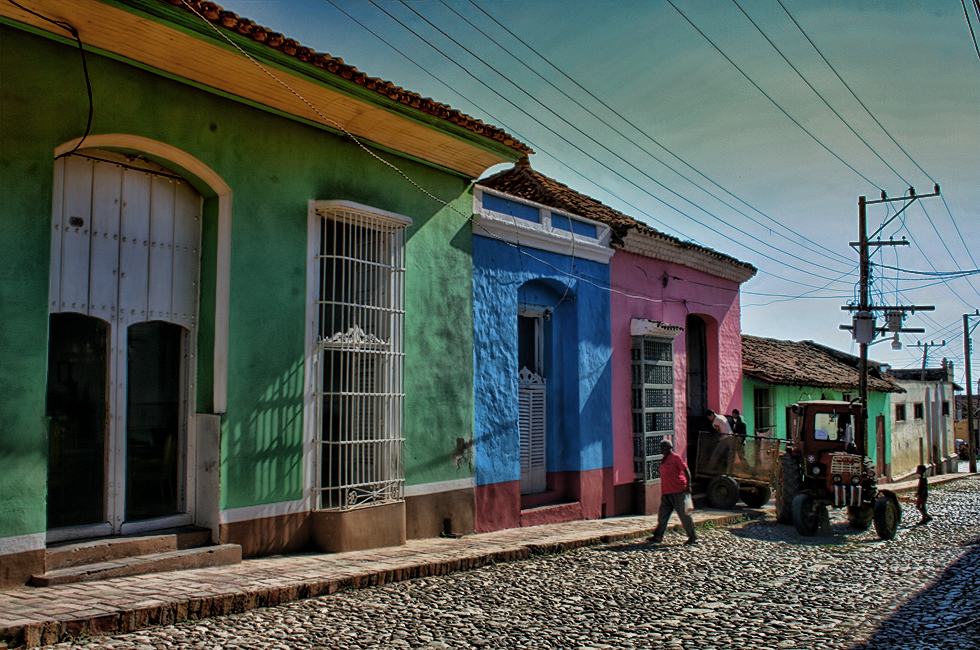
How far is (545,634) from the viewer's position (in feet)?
18.7

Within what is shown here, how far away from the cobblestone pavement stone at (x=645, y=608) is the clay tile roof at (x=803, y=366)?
33.9 feet

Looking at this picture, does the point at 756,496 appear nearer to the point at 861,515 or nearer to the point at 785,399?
the point at 861,515

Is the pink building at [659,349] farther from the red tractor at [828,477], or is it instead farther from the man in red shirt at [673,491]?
the man in red shirt at [673,491]

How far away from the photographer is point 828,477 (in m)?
12.3

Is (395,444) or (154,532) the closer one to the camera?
(154,532)

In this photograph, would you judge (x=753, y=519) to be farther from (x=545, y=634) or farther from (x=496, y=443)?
(x=545, y=634)

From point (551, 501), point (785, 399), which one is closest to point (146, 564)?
point (551, 501)

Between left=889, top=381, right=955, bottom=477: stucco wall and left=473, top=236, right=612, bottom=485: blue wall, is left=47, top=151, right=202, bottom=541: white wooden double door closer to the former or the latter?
left=473, top=236, right=612, bottom=485: blue wall

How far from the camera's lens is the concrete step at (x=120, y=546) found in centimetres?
631

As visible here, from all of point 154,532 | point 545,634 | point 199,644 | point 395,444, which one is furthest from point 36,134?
point 545,634

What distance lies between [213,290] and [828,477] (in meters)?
9.65

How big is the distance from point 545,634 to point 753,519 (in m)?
9.05

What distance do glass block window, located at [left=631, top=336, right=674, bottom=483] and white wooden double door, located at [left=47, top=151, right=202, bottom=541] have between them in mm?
8309

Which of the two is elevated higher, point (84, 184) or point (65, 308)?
point (84, 184)
